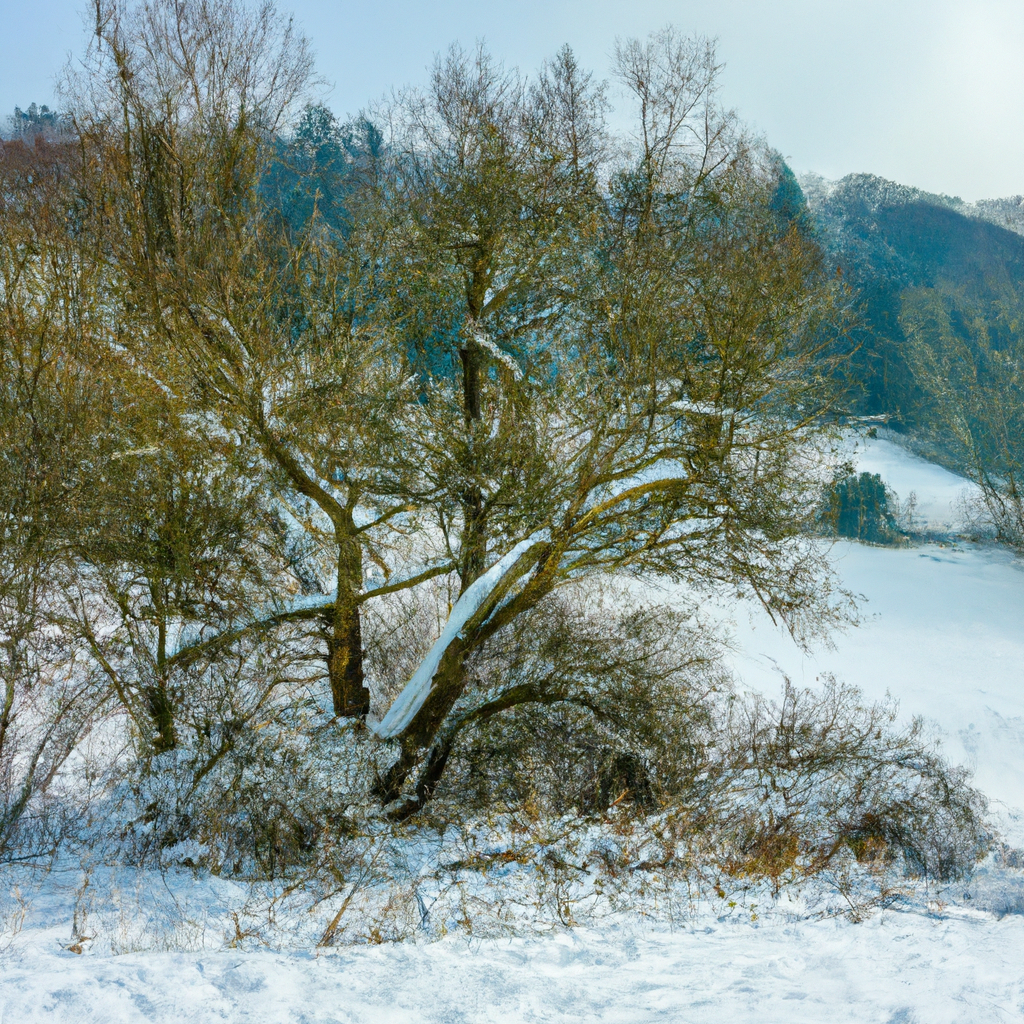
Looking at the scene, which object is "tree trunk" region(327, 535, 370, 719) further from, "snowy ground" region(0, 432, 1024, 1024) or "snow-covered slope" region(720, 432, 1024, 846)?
"snow-covered slope" region(720, 432, 1024, 846)

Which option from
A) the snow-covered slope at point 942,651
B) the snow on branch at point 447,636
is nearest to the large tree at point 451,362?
the snow on branch at point 447,636

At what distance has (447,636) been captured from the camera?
18.9ft

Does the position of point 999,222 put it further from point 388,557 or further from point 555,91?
point 388,557

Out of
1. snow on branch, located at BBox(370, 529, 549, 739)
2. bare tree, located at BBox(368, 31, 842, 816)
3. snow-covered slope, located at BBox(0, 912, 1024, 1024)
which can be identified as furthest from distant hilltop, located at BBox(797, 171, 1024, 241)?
snow-covered slope, located at BBox(0, 912, 1024, 1024)

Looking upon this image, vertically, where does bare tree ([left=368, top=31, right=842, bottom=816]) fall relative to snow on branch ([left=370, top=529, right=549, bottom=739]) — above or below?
above

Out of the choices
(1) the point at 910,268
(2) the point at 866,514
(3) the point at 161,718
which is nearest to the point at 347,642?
(3) the point at 161,718

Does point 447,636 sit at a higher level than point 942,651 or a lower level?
higher

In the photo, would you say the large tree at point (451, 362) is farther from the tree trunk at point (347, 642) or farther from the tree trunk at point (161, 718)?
the tree trunk at point (161, 718)

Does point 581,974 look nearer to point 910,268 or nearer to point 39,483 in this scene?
point 39,483

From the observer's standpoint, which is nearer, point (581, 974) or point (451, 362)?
point (581, 974)

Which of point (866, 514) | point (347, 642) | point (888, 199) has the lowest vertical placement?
point (347, 642)

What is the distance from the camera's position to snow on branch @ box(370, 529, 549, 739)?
5.60 meters

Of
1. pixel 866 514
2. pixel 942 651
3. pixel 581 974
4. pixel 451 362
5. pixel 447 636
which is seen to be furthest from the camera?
pixel 866 514

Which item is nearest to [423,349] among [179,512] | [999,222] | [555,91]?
[179,512]
